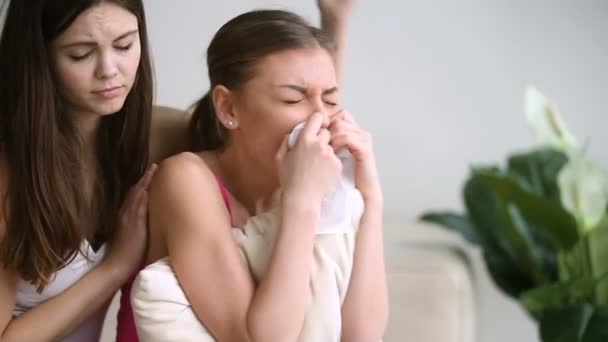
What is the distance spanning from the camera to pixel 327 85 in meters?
1.14

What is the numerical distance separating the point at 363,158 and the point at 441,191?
63 centimetres

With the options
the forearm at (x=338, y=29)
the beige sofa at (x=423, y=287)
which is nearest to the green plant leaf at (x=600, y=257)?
the beige sofa at (x=423, y=287)

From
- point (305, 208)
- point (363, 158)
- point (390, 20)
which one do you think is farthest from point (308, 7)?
point (305, 208)

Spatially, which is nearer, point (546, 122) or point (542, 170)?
point (546, 122)

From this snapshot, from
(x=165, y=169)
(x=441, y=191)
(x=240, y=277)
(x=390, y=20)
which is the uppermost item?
(x=390, y=20)

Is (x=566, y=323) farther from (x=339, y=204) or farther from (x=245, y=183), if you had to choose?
(x=245, y=183)

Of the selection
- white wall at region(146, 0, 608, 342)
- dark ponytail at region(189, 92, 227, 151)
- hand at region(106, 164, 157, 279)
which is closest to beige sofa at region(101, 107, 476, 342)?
dark ponytail at region(189, 92, 227, 151)

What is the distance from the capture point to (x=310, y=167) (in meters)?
1.09

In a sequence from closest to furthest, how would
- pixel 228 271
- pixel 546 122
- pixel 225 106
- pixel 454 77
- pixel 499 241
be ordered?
pixel 546 122 → pixel 228 271 → pixel 225 106 → pixel 499 241 → pixel 454 77

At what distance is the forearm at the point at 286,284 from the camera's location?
3.40 feet

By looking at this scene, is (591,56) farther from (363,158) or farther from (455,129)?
(363,158)

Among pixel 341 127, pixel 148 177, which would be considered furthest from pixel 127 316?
pixel 341 127

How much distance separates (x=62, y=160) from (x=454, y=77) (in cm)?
88

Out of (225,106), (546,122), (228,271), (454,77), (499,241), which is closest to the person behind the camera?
(546,122)
